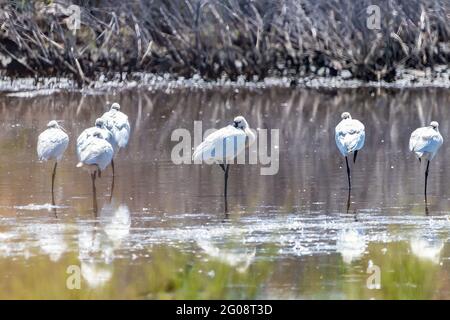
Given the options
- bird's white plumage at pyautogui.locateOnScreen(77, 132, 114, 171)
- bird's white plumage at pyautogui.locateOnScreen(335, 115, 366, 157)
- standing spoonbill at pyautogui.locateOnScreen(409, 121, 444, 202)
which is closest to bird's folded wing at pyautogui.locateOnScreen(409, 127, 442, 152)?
standing spoonbill at pyautogui.locateOnScreen(409, 121, 444, 202)

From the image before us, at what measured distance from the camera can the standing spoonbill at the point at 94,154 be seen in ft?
41.0

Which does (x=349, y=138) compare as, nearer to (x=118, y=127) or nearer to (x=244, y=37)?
(x=118, y=127)

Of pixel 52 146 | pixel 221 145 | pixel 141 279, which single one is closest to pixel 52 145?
pixel 52 146

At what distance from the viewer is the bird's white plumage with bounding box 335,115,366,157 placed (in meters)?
13.2

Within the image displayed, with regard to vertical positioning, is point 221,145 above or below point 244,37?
below

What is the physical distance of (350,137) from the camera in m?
13.2

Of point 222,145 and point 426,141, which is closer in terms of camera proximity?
point 222,145

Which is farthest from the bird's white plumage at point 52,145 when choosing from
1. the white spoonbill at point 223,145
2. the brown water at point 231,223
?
the white spoonbill at point 223,145

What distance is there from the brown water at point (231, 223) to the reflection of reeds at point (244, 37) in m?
7.71

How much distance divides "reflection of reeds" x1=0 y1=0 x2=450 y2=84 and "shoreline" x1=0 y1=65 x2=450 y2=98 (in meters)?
0.20

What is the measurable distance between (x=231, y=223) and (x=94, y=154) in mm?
1862

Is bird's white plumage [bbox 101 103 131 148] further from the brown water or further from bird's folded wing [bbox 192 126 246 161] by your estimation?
bird's folded wing [bbox 192 126 246 161]

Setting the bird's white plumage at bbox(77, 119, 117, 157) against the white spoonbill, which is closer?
the white spoonbill

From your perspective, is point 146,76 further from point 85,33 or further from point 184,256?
point 184,256
